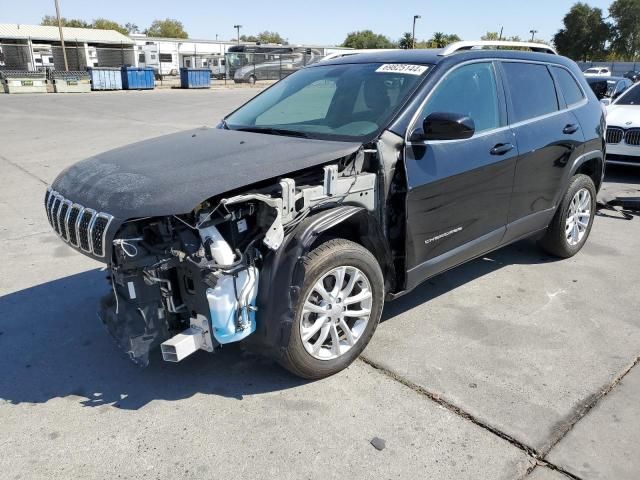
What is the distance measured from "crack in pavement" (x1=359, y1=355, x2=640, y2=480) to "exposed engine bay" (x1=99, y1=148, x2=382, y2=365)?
1006mm

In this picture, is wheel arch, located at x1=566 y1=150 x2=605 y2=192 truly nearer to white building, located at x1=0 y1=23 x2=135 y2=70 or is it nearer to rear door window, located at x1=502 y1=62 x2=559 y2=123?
rear door window, located at x1=502 y1=62 x2=559 y2=123

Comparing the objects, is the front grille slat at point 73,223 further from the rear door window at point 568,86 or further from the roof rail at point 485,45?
the rear door window at point 568,86

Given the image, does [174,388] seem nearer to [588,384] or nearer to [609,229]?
[588,384]

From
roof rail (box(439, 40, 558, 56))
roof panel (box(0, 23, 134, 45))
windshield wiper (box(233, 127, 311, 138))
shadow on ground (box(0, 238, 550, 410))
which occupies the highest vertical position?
roof panel (box(0, 23, 134, 45))

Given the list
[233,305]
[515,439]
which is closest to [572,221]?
[515,439]

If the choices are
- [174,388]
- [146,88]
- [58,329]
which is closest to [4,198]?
[58,329]

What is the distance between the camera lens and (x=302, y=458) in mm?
2611

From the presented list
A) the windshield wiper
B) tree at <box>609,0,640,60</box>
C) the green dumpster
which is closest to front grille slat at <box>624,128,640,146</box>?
the windshield wiper

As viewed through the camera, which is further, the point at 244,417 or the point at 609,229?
the point at 609,229

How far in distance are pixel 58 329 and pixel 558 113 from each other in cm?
437

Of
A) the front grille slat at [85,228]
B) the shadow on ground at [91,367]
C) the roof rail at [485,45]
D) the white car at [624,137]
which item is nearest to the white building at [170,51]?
the white car at [624,137]

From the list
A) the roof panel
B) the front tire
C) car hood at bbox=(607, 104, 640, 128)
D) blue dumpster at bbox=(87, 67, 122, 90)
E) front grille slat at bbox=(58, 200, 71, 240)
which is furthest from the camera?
the roof panel

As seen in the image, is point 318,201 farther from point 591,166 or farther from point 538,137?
point 591,166

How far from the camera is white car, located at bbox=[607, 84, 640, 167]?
8.53 metres
